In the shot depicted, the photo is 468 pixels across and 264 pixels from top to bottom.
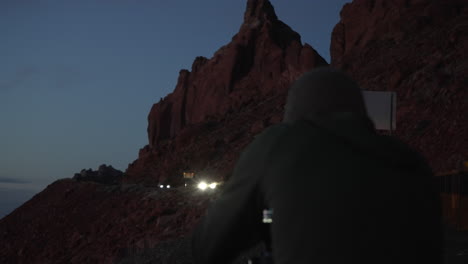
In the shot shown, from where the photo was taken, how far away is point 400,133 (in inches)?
1412

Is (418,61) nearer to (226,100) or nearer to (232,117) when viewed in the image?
(232,117)

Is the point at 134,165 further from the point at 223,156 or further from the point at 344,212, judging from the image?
the point at 344,212

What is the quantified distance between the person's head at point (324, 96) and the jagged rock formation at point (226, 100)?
182ft

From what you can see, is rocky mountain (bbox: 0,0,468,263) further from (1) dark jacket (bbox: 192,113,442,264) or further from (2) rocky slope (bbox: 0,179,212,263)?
(1) dark jacket (bbox: 192,113,442,264)

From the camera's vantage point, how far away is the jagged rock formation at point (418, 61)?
3206 centimetres

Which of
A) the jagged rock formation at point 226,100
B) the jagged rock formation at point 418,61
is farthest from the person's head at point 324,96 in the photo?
the jagged rock formation at point 226,100

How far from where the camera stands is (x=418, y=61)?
46.4 m

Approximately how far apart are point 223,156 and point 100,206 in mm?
18767

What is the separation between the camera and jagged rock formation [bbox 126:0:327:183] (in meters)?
70.1

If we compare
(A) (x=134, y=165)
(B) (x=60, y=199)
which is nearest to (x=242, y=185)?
(B) (x=60, y=199)

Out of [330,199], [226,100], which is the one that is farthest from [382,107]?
[226,100]

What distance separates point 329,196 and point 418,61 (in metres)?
48.3

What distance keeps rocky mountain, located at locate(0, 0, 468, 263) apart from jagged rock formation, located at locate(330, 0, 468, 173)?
13 centimetres

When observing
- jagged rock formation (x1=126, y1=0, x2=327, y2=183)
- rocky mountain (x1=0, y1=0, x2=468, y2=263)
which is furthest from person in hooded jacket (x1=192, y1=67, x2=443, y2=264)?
jagged rock formation (x1=126, y1=0, x2=327, y2=183)
